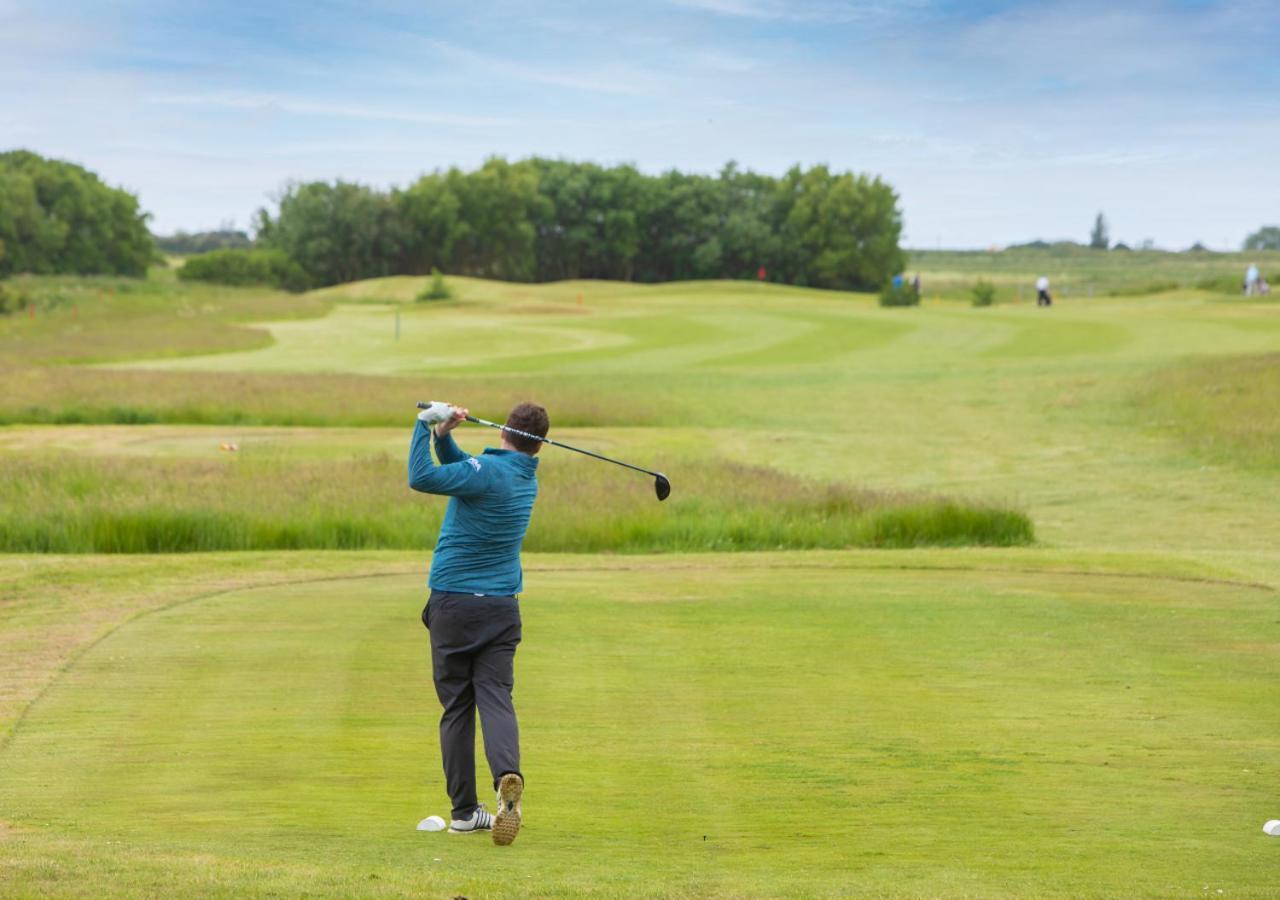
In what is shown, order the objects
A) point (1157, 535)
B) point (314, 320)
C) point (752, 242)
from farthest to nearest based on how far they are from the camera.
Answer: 1. point (752, 242)
2. point (314, 320)
3. point (1157, 535)

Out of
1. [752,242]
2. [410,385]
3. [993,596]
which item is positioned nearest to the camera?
[993,596]

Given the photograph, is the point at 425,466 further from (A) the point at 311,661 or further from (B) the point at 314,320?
(B) the point at 314,320

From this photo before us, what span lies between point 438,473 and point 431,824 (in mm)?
1627

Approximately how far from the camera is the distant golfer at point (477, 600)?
24.5ft

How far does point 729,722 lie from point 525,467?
8.49 feet

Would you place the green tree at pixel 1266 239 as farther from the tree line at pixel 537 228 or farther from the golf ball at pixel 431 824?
the golf ball at pixel 431 824

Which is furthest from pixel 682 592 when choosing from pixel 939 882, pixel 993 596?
pixel 939 882

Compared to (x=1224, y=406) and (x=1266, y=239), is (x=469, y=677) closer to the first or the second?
(x=1224, y=406)

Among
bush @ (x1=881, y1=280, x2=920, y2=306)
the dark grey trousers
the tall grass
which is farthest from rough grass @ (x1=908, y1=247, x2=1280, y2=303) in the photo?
the dark grey trousers

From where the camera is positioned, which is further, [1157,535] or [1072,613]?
[1157,535]


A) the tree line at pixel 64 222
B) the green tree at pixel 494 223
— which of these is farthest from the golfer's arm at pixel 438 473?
the green tree at pixel 494 223

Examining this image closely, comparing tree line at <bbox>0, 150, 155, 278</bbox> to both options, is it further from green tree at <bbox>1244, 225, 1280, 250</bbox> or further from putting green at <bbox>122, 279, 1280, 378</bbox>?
green tree at <bbox>1244, 225, 1280, 250</bbox>

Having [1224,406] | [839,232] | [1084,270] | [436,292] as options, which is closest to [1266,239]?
[1084,270]

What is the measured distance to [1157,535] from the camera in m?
20.8
